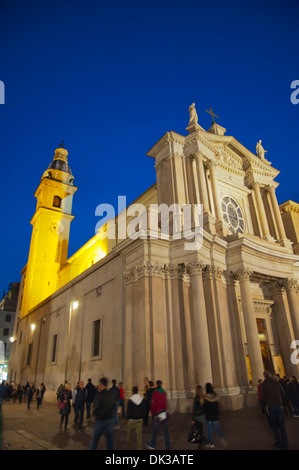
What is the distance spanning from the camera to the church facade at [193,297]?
548 inches

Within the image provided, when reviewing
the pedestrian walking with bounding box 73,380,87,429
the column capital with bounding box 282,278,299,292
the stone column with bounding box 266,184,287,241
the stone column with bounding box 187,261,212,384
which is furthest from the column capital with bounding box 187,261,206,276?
the stone column with bounding box 266,184,287,241

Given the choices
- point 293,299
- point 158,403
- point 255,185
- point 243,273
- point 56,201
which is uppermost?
point 56,201

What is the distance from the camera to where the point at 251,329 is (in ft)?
50.1

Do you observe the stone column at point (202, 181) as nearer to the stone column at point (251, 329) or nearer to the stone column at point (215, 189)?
Answer: the stone column at point (215, 189)

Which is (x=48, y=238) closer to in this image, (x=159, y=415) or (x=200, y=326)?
(x=200, y=326)

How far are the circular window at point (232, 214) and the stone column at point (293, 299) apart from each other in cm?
486

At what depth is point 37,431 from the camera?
9734 millimetres

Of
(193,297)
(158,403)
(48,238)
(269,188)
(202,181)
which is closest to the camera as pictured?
(158,403)

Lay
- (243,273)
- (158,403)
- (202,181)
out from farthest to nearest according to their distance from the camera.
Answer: (202,181) < (243,273) < (158,403)

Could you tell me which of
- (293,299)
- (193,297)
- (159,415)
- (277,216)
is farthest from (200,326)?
(277,216)

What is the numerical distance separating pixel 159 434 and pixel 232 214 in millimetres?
15767

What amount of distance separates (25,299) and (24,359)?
25.9ft

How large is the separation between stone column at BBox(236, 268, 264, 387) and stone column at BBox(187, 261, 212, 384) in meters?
2.61

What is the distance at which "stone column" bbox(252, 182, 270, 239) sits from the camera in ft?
70.2
